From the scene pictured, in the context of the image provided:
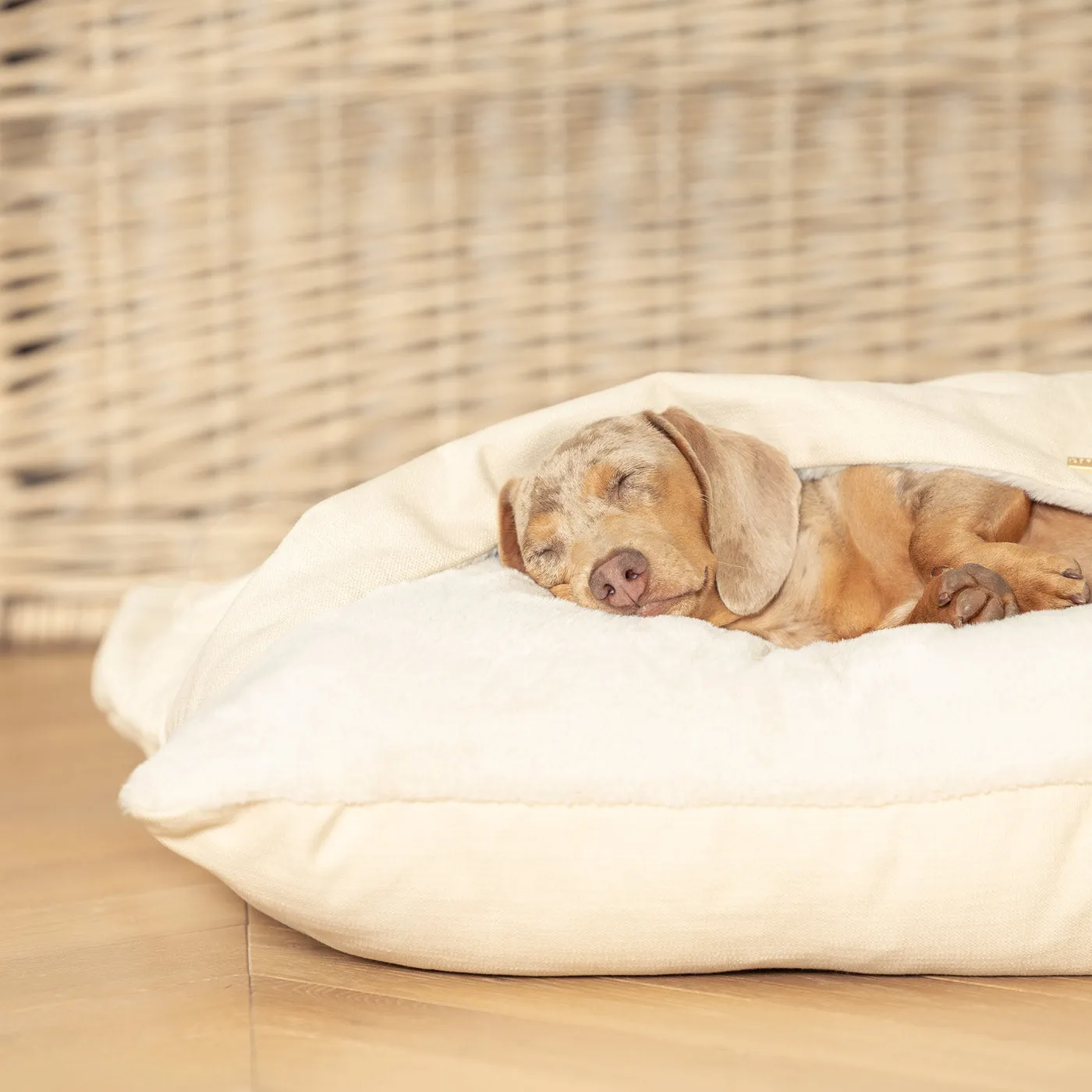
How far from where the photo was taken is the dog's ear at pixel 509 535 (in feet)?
5.90

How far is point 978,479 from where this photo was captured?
1684 mm

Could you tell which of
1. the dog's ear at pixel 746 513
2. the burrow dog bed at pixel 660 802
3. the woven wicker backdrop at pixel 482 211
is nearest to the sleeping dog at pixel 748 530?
the dog's ear at pixel 746 513

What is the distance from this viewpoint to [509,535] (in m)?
1.80

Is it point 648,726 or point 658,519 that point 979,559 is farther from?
point 648,726

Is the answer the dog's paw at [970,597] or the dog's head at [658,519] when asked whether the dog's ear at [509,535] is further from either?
the dog's paw at [970,597]

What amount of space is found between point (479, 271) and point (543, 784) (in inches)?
78.8

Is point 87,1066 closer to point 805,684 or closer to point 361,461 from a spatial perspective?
point 805,684

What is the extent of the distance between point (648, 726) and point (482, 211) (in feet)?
6.64

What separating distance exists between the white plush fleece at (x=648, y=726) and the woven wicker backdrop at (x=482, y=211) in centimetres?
178

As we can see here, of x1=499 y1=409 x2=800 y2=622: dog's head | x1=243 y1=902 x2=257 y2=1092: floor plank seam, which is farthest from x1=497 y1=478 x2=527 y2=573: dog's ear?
x1=243 y1=902 x2=257 y2=1092: floor plank seam

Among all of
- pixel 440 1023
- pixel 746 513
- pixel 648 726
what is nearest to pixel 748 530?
pixel 746 513

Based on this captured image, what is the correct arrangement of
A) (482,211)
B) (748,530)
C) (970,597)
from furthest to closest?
1. (482,211)
2. (748,530)
3. (970,597)

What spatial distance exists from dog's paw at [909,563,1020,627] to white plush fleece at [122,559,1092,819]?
0.41 feet

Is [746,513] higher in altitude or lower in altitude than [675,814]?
higher
